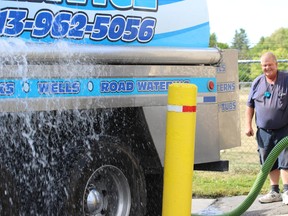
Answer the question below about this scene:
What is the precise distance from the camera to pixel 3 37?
16.3 feet

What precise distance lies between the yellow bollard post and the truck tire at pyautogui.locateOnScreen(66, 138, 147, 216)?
0.92 feet

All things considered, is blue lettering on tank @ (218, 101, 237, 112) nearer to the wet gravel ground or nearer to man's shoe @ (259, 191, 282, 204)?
the wet gravel ground

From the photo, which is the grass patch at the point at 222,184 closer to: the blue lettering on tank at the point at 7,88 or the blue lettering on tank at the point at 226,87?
the blue lettering on tank at the point at 226,87

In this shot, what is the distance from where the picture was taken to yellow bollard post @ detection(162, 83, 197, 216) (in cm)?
578

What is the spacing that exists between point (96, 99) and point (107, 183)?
78 cm

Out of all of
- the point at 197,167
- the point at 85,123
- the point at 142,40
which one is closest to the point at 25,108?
the point at 85,123

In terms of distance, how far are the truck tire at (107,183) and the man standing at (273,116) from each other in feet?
9.14

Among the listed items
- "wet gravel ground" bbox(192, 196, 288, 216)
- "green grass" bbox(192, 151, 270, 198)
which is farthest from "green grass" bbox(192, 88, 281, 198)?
"wet gravel ground" bbox(192, 196, 288, 216)

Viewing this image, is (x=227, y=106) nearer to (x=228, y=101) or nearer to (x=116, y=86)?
(x=228, y=101)

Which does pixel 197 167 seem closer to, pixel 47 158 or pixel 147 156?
pixel 147 156

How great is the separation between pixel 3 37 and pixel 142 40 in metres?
1.55

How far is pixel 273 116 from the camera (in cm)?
842

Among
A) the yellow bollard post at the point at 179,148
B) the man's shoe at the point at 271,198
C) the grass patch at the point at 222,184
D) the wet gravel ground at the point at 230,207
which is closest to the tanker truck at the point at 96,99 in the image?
the yellow bollard post at the point at 179,148

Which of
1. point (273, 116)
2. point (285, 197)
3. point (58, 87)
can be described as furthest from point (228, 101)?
point (58, 87)
